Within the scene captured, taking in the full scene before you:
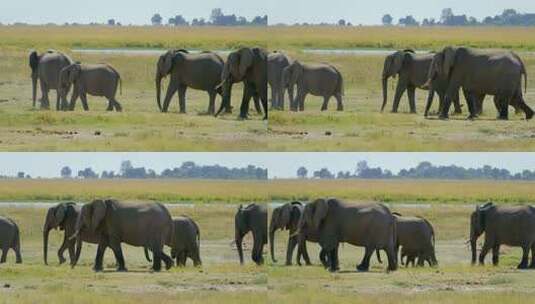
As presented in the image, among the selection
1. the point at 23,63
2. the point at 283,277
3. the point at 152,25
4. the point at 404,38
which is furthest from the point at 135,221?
the point at 404,38

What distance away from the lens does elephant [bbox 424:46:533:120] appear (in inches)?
1200

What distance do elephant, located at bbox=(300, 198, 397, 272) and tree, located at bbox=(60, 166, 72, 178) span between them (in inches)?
225

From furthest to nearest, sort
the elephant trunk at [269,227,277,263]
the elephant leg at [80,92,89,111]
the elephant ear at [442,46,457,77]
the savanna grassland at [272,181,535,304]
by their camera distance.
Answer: the elephant leg at [80,92,89,111]
the elephant ear at [442,46,457,77]
the elephant trunk at [269,227,277,263]
the savanna grassland at [272,181,535,304]

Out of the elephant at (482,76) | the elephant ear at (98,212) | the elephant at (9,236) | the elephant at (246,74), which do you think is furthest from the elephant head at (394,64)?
the elephant at (9,236)

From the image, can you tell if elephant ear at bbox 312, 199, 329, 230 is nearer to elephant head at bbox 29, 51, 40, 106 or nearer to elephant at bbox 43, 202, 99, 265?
elephant at bbox 43, 202, 99, 265

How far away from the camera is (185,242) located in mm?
30094

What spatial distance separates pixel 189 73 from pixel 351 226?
4.30m

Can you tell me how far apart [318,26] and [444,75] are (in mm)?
10250

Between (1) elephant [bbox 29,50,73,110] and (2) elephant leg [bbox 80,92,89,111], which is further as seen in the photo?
(1) elephant [bbox 29,50,73,110]

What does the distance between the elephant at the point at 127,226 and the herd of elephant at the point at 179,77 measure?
239 centimetres

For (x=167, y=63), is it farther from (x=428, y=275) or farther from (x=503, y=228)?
(x=428, y=275)

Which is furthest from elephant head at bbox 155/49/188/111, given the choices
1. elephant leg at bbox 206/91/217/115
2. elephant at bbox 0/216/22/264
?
elephant at bbox 0/216/22/264

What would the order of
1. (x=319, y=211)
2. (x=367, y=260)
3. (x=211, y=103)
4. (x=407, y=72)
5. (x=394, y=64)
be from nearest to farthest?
(x=367, y=260) → (x=319, y=211) → (x=211, y=103) → (x=407, y=72) → (x=394, y=64)

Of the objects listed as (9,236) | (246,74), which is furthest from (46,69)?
(246,74)
